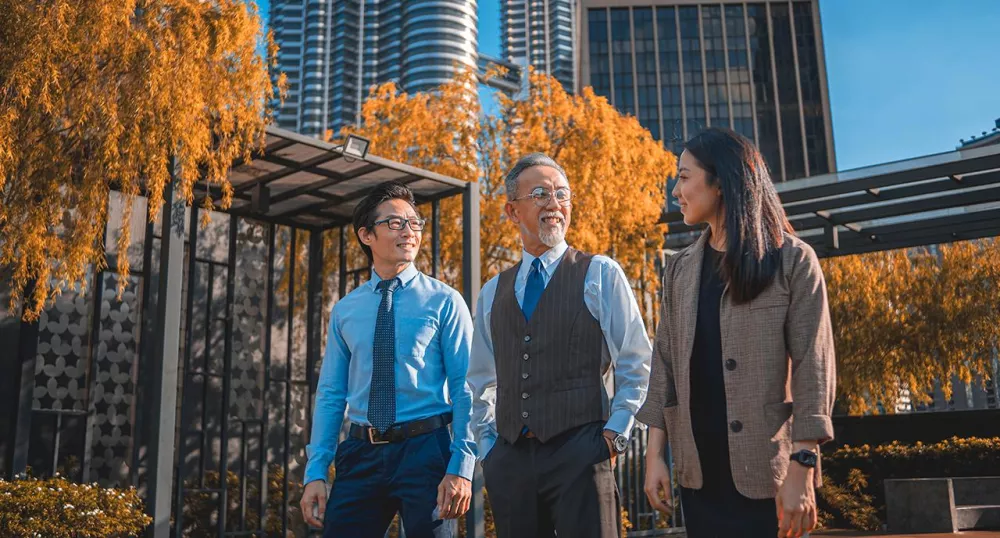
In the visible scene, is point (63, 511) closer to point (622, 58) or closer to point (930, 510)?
point (930, 510)

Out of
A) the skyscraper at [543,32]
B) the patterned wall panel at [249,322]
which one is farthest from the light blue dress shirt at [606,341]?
the skyscraper at [543,32]

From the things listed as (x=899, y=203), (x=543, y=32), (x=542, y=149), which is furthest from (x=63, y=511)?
(x=543, y=32)

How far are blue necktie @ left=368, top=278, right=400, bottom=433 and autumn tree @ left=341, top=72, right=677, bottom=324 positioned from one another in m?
10.5

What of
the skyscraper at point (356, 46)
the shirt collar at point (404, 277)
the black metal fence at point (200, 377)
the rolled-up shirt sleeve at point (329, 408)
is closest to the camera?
the rolled-up shirt sleeve at point (329, 408)

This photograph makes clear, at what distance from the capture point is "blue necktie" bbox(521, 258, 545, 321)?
2.96 meters

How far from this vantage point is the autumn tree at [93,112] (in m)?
6.22

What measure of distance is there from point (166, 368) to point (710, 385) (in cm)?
516

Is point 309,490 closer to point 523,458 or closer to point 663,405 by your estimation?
point 523,458

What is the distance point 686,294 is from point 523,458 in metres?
0.70

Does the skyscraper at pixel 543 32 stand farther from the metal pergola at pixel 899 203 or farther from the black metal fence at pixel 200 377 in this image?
the black metal fence at pixel 200 377

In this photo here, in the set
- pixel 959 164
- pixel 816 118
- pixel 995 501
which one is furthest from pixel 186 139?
pixel 816 118

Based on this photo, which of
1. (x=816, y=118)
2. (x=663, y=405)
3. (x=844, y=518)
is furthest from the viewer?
(x=816, y=118)

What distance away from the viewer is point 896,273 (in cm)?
2184

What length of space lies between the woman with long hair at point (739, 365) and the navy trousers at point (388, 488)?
858 millimetres
